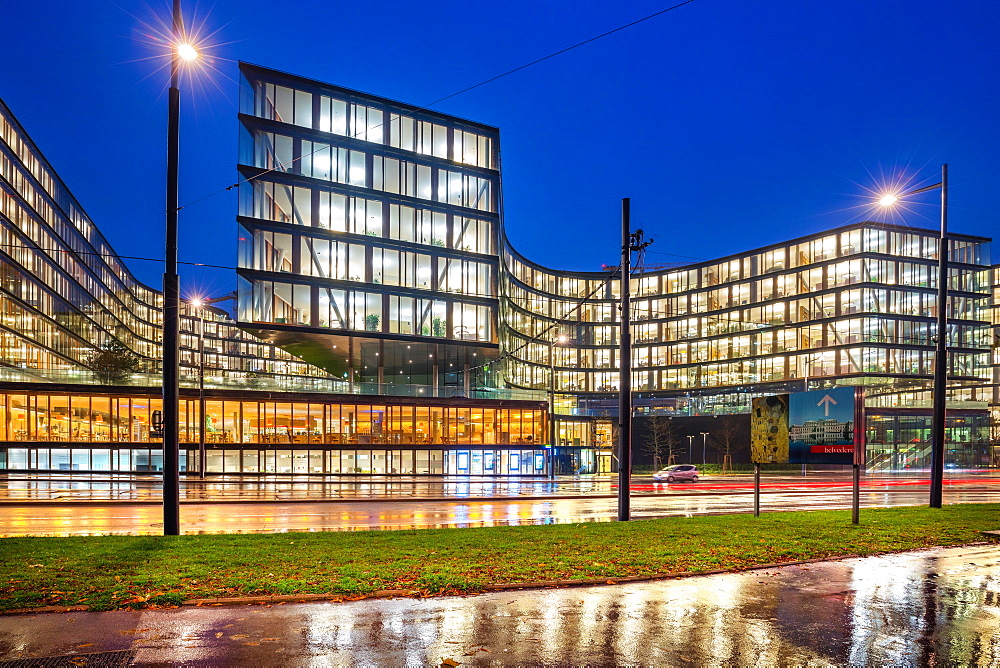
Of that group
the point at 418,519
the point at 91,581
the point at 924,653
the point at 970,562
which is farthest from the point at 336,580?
the point at 418,519

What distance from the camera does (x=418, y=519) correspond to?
21625 mm

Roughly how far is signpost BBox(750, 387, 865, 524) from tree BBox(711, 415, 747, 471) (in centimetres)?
1829

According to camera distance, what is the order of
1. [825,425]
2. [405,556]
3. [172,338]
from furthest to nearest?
1. [825,425]
2. [172,338]
3. [405,556]

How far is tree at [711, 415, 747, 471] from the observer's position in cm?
8138

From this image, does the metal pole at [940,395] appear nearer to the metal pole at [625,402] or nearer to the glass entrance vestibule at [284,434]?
the metal pole at [625,402]

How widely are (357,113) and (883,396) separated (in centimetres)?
6064

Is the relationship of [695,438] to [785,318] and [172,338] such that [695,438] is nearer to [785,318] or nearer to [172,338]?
[785,318]

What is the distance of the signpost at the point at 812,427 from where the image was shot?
56469 mm

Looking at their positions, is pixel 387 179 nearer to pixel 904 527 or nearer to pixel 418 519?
pixel 418 519

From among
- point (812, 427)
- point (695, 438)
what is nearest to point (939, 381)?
point (812, 427)

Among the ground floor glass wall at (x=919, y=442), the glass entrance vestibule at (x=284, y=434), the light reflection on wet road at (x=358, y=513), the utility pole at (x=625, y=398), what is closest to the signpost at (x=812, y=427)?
the ground floor glass wall at (x=919, y=442)

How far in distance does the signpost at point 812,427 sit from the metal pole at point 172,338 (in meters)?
50.5

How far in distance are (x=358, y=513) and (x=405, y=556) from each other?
1156 centimetres

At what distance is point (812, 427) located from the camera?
58531 mm
